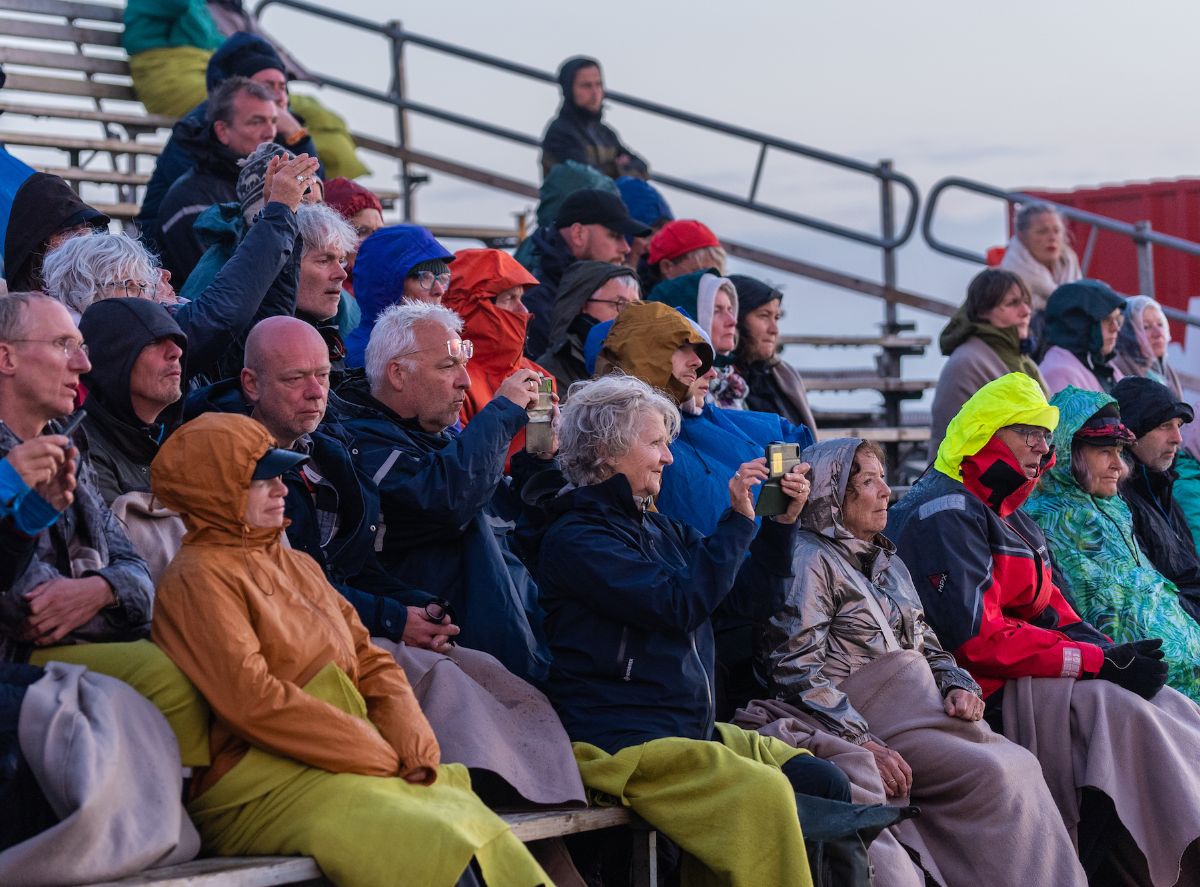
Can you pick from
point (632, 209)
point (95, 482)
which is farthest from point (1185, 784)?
point (632, 209)

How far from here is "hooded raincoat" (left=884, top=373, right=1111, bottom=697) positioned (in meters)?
5.66

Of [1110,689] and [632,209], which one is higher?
[632,209]

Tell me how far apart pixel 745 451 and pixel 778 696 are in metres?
1.12

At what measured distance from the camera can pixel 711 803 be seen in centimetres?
422

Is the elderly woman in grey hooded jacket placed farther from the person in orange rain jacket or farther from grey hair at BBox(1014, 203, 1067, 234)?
grey hair at BBox(1014, 203, 1067, 234)

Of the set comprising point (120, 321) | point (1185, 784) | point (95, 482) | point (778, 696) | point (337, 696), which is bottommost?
point (1185, 784)

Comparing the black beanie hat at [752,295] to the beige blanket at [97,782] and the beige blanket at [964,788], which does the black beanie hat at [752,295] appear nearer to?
the beige blanket at [964,788]

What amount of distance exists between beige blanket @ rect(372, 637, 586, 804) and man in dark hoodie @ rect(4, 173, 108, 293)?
5.30ft

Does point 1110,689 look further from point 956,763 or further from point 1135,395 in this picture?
point 1135,395

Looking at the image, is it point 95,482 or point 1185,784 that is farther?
point 1185,784

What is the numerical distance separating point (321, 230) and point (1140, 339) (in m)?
4.70

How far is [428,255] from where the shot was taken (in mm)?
5727

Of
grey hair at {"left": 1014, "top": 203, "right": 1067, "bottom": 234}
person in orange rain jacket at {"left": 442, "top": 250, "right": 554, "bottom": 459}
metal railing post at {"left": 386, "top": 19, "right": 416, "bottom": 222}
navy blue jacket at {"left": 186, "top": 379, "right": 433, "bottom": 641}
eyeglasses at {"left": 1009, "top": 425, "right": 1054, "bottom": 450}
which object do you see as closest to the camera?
navy blue jacket at {"left": 186, "top": 379, "right": 433, "bottom": 641}

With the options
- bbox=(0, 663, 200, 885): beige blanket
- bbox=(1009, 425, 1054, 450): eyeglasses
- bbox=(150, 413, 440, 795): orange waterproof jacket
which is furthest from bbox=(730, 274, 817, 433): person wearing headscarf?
bbox=(0, 663, 200, 885): beige blanket
